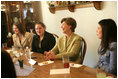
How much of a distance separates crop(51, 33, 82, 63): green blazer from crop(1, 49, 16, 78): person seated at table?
1.03 meters

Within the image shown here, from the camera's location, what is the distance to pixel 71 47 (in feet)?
7.13

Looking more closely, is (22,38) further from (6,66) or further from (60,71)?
(6,66)

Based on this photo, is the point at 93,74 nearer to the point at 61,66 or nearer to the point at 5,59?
the point at 61,66

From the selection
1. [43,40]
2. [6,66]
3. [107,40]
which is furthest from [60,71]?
[43,40]

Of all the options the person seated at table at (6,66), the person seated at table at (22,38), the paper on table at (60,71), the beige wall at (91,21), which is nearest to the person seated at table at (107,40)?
the paper on table at (60,71)

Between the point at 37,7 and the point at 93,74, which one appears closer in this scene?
the point at 93,74

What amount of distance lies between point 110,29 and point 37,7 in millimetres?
3338

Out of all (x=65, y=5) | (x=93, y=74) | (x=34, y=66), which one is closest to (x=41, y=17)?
(x=65, y=5)

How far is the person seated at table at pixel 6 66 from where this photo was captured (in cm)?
91

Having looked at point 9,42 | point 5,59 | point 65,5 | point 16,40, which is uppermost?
point 65,5

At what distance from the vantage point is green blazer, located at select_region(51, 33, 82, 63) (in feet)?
6.85

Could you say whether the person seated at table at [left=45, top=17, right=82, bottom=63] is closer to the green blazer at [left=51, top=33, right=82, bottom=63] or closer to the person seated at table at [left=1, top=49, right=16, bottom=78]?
the green blazer at [left=51, top=33, right=82, bottom=63]

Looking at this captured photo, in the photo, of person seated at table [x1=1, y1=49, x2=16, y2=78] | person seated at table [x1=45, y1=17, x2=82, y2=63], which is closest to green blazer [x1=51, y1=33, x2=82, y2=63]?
person seated at table [x1=45, y1=17, x2=82, y2=63]

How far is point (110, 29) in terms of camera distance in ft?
5.51
